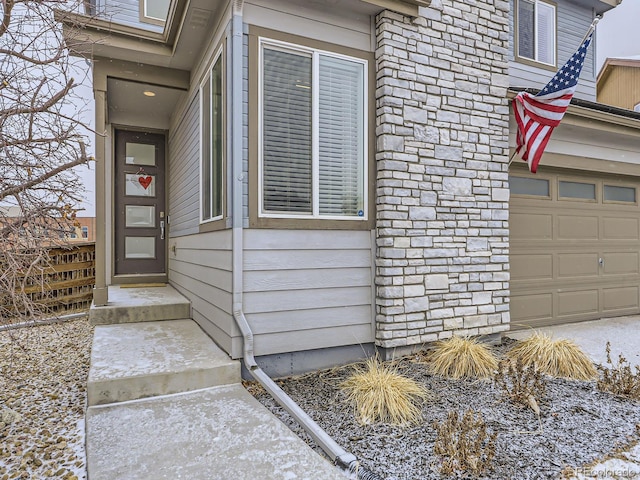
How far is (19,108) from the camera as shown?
7.61 ft

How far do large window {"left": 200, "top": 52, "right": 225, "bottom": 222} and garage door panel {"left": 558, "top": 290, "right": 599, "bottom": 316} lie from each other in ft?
14.7

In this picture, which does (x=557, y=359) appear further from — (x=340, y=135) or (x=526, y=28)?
(x=526, y=28)

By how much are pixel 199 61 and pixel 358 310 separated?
317 cm

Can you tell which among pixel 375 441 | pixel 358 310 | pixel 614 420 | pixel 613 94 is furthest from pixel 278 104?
pixel 613 94

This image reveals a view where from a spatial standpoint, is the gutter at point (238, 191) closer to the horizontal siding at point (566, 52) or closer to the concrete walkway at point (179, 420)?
the concrete walkway at point (179, 420)

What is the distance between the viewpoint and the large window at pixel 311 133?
3500 millimetres

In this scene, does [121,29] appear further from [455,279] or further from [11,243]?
[455,279]

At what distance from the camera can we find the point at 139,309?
4570 millimetres

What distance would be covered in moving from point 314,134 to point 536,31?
183 inches

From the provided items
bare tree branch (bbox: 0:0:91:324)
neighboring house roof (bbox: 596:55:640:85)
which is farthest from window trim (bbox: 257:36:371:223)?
neighboring house roof (bbox: 596:55:640:85)

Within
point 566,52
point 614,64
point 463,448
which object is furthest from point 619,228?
point 614,64

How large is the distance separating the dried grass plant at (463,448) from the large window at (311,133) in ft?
6.41

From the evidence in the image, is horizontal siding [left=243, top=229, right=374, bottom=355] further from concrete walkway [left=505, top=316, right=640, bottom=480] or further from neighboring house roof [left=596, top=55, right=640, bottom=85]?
neighboring house roof [left=596, top=55, right=640, bottom=85]

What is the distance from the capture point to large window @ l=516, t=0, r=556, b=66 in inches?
239
